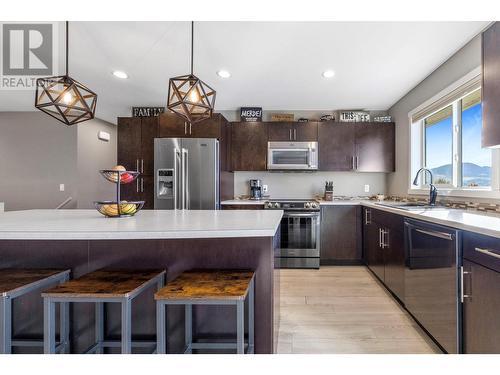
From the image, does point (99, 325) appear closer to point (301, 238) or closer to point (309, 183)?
point (301, 238)

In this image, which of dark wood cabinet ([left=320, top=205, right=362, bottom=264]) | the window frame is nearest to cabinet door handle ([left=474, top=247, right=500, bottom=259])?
the window frame

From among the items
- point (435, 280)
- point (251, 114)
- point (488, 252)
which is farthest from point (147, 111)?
point (488, 252)

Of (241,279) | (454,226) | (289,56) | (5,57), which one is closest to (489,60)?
(454,226)

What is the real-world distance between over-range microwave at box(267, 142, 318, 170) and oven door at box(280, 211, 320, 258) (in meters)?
0.77

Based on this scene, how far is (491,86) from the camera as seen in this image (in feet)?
5.39

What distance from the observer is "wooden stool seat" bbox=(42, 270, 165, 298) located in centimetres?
116

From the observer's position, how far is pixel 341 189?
14.2 ft

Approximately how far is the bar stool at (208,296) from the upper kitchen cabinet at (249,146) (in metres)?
2.77

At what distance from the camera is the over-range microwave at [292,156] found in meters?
4.02

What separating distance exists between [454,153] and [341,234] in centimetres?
158

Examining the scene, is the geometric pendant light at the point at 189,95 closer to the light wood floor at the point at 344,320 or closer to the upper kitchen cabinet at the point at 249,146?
the light wood floor at the point at 344,320

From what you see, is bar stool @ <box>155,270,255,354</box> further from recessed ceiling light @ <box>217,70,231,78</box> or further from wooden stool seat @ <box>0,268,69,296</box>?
recessed ceiling light @ <box>217,70,231,78</box>
